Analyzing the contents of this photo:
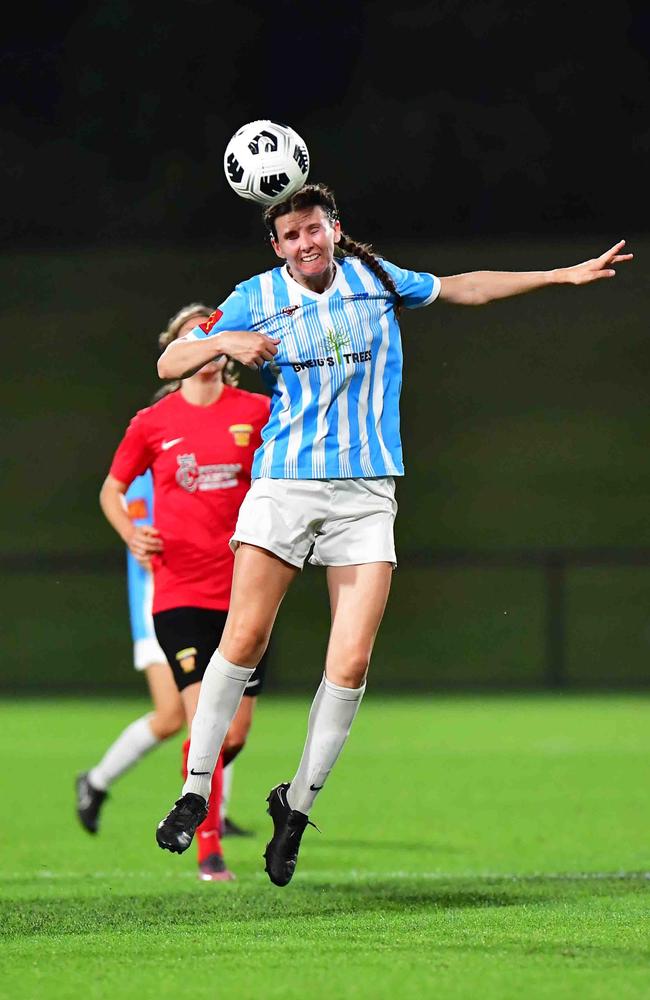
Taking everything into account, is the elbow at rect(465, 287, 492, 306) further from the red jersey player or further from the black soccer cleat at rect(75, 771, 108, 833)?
the black soccer cleat at rect(75, 771, 108, 833)

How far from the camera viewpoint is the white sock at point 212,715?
495cm

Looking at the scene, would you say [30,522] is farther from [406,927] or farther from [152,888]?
[406,927]

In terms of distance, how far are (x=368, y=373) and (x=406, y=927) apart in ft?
5.34

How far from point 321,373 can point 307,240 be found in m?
0.40

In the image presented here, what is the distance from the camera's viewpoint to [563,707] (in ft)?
46.2

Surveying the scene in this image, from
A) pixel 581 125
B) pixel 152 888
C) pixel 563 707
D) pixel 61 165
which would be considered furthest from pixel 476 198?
pixel 152 888

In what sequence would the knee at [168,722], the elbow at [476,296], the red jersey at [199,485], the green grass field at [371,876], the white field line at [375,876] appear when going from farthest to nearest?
the knee at [168,722] → the red jersey at [199,485] → the white field line at [375,876] → the elbow at [476,296] → the green grass field at [371,876]

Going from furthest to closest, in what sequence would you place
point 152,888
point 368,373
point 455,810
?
point 455,810 < point 152,888 < point 368,373

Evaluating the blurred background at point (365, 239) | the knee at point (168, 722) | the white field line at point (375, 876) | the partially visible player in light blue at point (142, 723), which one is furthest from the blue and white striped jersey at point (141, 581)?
the blurred background at point (365, 239)

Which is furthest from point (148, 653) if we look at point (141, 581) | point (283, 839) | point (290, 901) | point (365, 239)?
point (365, 239)

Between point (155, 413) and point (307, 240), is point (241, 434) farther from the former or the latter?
point (307, 240)

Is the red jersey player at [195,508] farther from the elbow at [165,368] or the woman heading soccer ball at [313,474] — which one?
the elbow at [165,368]

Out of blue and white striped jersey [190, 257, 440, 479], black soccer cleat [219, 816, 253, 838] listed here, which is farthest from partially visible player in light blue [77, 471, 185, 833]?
blue and white striped jersey [190, 257, 440, 479]

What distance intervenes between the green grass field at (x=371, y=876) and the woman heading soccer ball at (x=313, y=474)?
504mm
